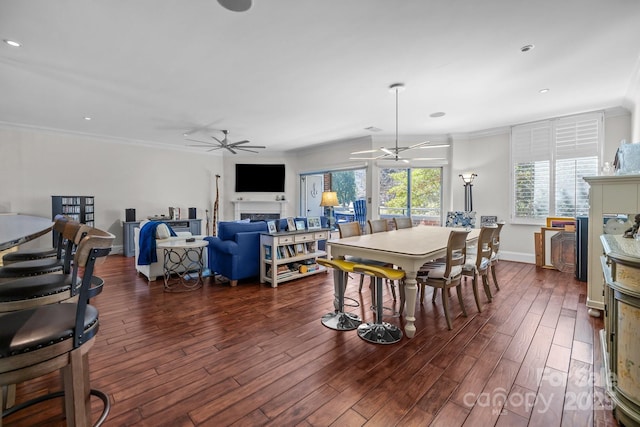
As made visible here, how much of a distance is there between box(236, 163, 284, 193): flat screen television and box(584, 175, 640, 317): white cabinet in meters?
6.60

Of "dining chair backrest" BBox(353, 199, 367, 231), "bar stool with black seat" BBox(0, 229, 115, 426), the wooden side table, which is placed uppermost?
"dining chair backrest" BBox(353, 199, 367, 231)

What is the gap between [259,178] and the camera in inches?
320

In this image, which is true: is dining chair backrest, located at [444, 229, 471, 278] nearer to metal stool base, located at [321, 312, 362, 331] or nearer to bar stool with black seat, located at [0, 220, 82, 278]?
metal stool base, located at [321, 312, 362, 331]

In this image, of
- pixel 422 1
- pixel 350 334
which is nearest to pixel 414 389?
pixel 350 334

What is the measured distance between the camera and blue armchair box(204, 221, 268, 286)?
3924mm

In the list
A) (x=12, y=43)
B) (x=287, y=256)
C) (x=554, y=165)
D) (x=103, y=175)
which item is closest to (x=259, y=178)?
(x=103, y=175)

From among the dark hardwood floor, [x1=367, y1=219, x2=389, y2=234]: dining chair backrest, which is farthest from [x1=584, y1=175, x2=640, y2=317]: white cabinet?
[x1=367, y1=219, x2=389, y2=234]: dining chair backrest

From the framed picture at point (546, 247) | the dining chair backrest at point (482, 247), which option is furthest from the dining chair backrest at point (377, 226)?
the framed picture at point (546, 247)

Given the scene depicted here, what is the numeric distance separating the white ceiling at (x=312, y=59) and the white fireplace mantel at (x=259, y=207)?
3.38 m

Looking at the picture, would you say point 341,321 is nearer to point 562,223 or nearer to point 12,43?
point 12,43

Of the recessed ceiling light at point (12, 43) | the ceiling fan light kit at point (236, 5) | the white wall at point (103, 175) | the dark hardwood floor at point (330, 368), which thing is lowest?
the dark hardwood floor at point (330, 368)

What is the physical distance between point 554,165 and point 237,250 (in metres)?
5.53

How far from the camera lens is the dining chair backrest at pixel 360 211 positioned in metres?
6.86

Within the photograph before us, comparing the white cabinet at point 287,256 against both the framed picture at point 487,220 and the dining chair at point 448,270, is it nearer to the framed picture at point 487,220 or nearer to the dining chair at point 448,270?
the dining chair at point 448,270
